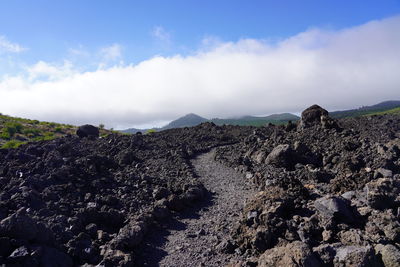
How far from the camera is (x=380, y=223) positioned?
8648 millimetres

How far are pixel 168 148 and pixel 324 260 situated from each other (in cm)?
2050

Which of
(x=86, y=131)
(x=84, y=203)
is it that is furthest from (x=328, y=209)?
(x=86, y=131)

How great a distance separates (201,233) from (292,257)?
4402mm

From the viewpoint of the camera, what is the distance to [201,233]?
10.9 m

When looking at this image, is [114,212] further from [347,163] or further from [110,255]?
[347,163]

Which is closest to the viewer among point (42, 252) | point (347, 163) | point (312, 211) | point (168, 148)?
point (42, 252)

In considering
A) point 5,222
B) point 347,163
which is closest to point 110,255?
point 5,222

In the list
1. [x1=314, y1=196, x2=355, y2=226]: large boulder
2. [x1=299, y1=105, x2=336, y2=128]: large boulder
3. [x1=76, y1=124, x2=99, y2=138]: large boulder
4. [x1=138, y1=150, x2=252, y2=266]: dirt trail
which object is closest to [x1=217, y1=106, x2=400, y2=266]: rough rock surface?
[x1=314, y1=196, x2=355, y2=226]: large boulder

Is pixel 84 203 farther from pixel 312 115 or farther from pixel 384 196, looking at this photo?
pixel 312 115

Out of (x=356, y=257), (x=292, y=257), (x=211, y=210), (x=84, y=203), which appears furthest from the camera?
(x=211, y=210)

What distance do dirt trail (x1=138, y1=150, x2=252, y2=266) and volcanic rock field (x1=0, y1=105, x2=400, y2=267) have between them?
0.14 ft

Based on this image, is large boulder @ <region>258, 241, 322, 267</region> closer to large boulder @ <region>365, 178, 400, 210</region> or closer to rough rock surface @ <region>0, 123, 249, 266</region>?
rough rock surface @ <region>0, 123, 249, 266</region>

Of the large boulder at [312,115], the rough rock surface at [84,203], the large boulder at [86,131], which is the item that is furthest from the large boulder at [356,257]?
the large boulder at [86,131]

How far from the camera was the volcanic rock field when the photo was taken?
26.4ft
